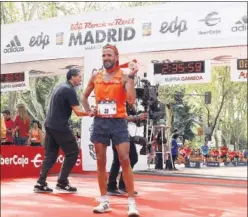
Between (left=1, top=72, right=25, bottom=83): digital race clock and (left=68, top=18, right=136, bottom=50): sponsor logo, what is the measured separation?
265cm

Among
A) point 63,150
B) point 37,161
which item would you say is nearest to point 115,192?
point 63,150

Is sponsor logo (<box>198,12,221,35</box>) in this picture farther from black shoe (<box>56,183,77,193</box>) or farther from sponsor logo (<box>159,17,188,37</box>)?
black shoe (<box>56,183,77,193</box>)

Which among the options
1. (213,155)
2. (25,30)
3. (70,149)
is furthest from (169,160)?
(213,155)

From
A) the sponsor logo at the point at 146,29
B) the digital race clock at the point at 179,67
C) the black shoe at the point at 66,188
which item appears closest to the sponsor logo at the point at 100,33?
the sponsor logo at the point at 146,29

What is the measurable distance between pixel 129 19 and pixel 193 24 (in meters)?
1.35

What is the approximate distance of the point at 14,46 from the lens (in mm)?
10359

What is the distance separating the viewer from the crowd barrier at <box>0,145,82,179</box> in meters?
6.76

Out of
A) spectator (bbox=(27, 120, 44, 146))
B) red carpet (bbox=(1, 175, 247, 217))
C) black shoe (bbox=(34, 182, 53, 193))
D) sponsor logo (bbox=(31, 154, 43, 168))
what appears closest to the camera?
red carpet (bbox=(1, 175, 247, 217))

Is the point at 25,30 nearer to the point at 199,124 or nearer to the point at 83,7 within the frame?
the point at 83,7

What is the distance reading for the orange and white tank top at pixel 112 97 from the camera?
11.3 ft

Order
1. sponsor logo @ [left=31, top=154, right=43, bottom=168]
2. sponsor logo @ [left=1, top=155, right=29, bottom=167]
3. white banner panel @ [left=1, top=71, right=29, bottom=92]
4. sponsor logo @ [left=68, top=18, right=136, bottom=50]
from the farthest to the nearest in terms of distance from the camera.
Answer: white banner panel @ [left=1, top=71, right=29, bottom=92], sponsor logo @ [left=68, top=18, right=136, bottom=50], sponsor logo @ [left=31, top=154, right=43, bottom=168], sponsor logo @ [left=1, top=155, right=29, bottom=167]

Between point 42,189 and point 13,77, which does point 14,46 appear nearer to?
point 13,77

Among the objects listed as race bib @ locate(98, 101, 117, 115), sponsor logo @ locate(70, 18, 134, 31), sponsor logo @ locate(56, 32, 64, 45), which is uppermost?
sponsor logo @ locate(70, 18, 134, 31)

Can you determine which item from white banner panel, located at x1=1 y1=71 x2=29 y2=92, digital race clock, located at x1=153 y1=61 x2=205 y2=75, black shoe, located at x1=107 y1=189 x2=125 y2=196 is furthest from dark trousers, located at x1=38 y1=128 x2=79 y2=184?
white banner panel, located at x1=1 y1=71 x2=29 y2=92
